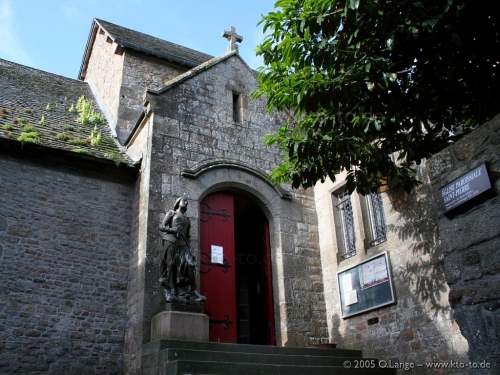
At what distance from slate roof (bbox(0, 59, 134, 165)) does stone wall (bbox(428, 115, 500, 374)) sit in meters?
6.54

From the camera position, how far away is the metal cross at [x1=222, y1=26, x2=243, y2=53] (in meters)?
10.4

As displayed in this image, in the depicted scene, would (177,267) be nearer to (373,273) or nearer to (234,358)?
(234,358)

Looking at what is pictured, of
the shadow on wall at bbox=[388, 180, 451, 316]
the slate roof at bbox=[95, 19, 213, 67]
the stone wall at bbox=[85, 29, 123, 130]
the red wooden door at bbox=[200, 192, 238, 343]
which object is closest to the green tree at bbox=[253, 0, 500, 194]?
the shadow on wall at bbox=[388, 180, 451, 316]

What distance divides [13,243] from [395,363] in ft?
19.6

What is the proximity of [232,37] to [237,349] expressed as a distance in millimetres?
6898

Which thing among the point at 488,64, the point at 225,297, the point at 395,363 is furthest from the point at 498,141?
the point at 225,297

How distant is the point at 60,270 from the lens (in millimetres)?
7480

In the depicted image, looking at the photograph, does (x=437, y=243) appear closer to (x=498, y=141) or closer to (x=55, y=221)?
(x=498, y=141)

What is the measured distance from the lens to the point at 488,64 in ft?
16.5

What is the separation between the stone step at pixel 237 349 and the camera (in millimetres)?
6132

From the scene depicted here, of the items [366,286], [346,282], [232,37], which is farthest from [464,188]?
[232,37]

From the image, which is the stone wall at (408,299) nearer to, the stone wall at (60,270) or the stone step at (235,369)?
the stone step at (235,369)

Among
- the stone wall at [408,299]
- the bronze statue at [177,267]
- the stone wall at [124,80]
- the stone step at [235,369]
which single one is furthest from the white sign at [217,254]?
the stone wall at [124,80]

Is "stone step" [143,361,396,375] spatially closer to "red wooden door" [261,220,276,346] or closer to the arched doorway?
the arched doorway
